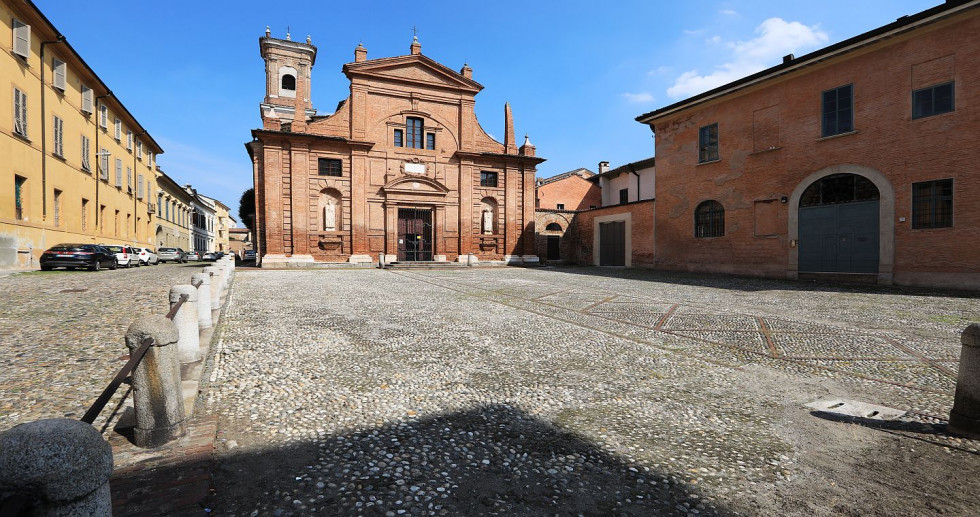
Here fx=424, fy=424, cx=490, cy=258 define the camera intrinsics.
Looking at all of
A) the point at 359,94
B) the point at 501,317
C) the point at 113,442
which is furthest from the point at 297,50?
the point at 113,442

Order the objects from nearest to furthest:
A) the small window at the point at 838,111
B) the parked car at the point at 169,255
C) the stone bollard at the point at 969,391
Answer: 1. the stone bollard at the point at 969,391
2. the small window at the point at 838,111
3. the parked car at the point at 169,255

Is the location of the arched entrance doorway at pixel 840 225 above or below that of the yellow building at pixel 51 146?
below

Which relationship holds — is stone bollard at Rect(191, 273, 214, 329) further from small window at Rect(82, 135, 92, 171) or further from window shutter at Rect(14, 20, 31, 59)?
small window at Rect(82, 135, 92, 171)

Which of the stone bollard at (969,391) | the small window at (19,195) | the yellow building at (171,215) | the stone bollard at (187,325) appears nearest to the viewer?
the stone bollard at (969,391)

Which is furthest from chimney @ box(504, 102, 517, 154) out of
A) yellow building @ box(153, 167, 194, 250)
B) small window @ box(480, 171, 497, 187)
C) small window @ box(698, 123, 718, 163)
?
yellow building @ box(153, 167, 194, 250)

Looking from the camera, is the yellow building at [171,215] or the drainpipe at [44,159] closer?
the drainpipe at [44,159]

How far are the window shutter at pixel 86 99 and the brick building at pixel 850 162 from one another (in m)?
30.3

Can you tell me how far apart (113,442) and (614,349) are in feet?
15.5

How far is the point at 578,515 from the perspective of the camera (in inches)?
83.9

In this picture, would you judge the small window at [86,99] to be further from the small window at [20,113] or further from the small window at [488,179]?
the small window at [488,179]

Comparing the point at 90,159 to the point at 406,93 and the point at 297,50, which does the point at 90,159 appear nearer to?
the point at 406,93

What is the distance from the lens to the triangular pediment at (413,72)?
80.2 ft

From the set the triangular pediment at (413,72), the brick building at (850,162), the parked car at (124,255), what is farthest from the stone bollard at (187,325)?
the triangular pediment at (413,72)

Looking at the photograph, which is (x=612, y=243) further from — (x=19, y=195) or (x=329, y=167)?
(x=19, y=195)
